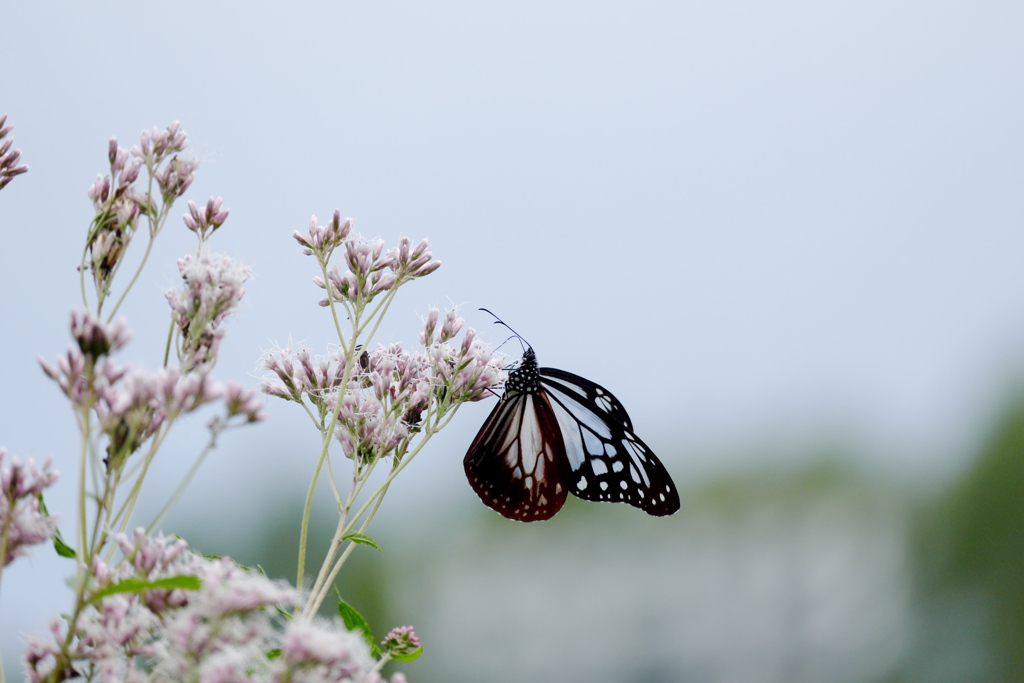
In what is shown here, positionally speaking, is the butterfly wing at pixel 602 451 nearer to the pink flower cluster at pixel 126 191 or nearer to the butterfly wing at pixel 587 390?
the butterfly wing at pixel 587 390

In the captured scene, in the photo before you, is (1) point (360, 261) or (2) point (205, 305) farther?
(1) point (360, 261)

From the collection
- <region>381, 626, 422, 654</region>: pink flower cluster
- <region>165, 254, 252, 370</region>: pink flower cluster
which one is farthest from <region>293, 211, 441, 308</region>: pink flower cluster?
<region>381, 626, 422, 654</region>: pink flower cluster

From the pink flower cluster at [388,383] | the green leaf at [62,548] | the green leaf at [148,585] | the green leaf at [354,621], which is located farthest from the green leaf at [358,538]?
the green leaf at [148,585]

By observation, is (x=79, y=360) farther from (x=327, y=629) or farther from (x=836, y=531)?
(x=836, y=531)

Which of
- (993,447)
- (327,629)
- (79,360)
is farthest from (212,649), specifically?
(993,447)

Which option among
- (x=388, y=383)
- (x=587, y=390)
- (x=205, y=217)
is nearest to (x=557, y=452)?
(x=587, y=390)

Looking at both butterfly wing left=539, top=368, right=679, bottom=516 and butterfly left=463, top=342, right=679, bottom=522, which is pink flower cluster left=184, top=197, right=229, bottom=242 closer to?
butterfly left=463, top=342, right=679, bottom=522

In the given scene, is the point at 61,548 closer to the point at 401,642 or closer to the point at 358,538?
the point at 358,538
